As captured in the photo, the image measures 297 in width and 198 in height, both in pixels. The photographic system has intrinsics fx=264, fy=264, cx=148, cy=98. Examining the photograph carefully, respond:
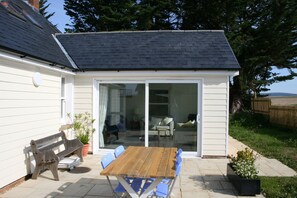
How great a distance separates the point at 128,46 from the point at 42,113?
3922 millimetres

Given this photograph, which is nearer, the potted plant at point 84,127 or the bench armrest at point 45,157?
the bench armrest at point 45,157

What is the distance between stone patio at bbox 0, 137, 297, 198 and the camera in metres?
5.07

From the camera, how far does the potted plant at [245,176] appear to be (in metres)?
5.02

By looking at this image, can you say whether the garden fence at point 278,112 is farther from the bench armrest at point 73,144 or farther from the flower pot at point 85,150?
the bench armrest at point 73,144

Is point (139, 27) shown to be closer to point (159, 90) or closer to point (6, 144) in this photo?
point (159, 90)

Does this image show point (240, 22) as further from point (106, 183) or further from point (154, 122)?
point (106, 183)

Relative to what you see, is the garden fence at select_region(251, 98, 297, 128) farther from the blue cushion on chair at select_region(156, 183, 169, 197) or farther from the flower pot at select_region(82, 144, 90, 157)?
the blue cushion on chair at select_region(156, 183, 169, 197)

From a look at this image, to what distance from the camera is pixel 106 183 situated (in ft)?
18.7

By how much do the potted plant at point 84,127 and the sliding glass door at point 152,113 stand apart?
1.19 ft

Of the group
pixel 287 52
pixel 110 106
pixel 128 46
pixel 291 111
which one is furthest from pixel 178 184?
pixel 287 52

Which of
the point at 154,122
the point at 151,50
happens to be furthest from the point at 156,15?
the point at 154,122

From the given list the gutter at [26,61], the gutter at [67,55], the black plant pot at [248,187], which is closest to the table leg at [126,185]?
the black plant pot at [248,187]

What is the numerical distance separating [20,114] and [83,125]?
9.71 feet

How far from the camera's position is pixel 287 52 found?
62.2 ft
